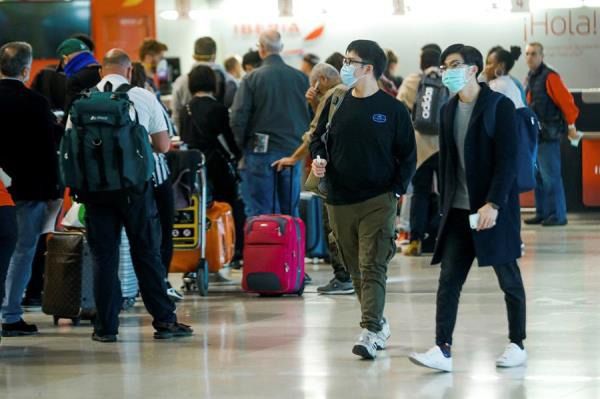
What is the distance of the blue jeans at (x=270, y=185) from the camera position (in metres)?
11.6

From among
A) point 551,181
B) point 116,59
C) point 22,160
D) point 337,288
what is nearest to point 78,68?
point 22,160

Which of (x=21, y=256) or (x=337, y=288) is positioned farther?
(x=337, y=288)

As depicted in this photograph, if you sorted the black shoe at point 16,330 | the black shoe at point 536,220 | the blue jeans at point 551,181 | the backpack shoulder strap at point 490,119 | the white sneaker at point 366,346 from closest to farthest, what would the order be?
the backpack shoulder strap at point 490,119, the white sneaker at point 366,346, the black shoe at point 16,330, the blue jeans at point 551,181, the black shoe at point 536,220

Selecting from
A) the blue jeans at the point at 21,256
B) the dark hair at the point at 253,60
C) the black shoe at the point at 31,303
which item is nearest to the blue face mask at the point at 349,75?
the blue jeans at the point at 21,256

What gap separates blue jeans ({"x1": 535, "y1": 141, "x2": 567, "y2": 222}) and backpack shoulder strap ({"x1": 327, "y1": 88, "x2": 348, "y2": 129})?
7.85 metres

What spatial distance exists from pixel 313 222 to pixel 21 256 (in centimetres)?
387

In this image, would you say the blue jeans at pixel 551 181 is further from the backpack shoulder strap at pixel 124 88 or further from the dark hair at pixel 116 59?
the backpack shoulder strap at pixel 124 88

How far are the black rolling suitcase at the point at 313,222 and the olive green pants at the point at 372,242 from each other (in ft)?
14.4

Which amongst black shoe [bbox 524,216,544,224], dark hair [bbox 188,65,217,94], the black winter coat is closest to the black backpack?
dark hair [bbox 188,65,217,94]

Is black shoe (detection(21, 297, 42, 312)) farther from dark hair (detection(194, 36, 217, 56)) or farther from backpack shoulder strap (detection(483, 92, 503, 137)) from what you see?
backpack shoulder strap (detection(483, 92, 503, 137))

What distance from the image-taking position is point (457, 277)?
739 centimetres

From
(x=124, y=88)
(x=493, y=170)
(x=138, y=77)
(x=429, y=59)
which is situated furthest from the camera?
(x=429, y=59)

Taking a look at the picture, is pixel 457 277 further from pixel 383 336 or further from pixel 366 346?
pixel 383 336

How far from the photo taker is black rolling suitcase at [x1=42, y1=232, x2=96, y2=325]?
9227 mm
